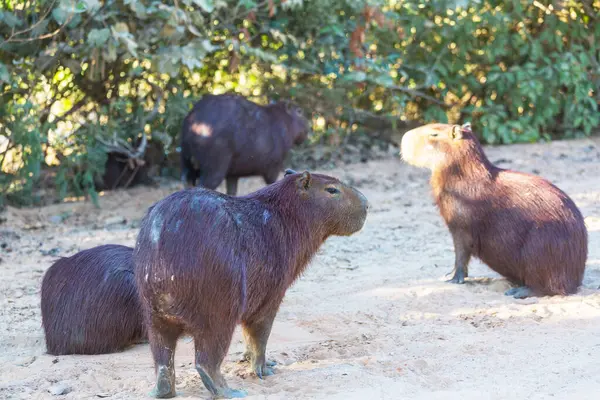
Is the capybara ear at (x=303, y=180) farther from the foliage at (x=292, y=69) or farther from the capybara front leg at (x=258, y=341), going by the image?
the foliage at (x=292, y=69)

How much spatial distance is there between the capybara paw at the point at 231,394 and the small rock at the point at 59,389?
0.73 meters

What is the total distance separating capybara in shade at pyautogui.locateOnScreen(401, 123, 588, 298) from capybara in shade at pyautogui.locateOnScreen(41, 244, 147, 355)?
2.25 m

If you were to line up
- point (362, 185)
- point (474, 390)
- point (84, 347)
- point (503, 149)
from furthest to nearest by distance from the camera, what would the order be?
point (503, 149) → point (362, 185) → point (84, 347) → point (474, 390)

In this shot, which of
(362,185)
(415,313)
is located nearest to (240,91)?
(362,185)

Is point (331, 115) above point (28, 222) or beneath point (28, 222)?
above

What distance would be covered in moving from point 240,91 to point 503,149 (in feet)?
10.2

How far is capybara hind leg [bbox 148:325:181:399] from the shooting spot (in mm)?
3855

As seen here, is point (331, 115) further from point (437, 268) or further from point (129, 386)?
point (129, 386)

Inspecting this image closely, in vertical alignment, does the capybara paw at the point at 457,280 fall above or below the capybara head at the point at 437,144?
below

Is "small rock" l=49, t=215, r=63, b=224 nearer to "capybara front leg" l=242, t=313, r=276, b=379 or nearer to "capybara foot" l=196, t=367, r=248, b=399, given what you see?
"capybara front leg" l=242, t=313, r=276, b=379

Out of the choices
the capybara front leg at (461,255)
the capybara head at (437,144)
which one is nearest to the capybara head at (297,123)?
the capybara head at (437,144)

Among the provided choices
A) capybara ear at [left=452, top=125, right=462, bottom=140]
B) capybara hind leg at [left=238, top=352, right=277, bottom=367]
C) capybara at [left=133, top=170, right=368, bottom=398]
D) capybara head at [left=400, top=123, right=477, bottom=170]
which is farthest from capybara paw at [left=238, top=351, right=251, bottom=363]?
capybara ear at [left=452, top=125, right=462, bottom=140]

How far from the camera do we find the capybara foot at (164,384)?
386 centimetres

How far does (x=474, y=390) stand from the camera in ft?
13.1
